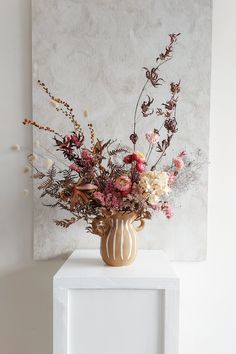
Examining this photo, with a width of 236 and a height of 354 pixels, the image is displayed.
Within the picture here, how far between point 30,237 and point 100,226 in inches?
16.2

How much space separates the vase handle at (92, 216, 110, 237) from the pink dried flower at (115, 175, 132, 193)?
165 mm

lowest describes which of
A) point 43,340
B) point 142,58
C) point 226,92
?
point 43,340

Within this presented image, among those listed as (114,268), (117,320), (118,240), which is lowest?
(117,320)

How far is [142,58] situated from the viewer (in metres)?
1.62

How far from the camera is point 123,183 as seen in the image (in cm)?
129

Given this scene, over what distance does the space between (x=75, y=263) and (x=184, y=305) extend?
0.56 meters

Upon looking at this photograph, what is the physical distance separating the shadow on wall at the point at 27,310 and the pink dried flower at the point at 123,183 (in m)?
0.61

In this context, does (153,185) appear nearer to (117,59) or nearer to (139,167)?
(139,167)

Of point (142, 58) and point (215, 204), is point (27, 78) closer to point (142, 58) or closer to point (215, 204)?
point (142, 58)

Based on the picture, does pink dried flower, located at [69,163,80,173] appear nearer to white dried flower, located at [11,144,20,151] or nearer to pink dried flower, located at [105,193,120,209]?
pink dried flower, located at [105,193,120,209]

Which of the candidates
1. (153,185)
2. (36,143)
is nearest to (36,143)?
(36,143)

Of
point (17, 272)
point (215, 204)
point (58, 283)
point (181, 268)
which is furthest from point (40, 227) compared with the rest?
point (215, 204)

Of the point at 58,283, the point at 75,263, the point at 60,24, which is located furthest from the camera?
the point at 60,24

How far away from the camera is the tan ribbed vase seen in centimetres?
139
